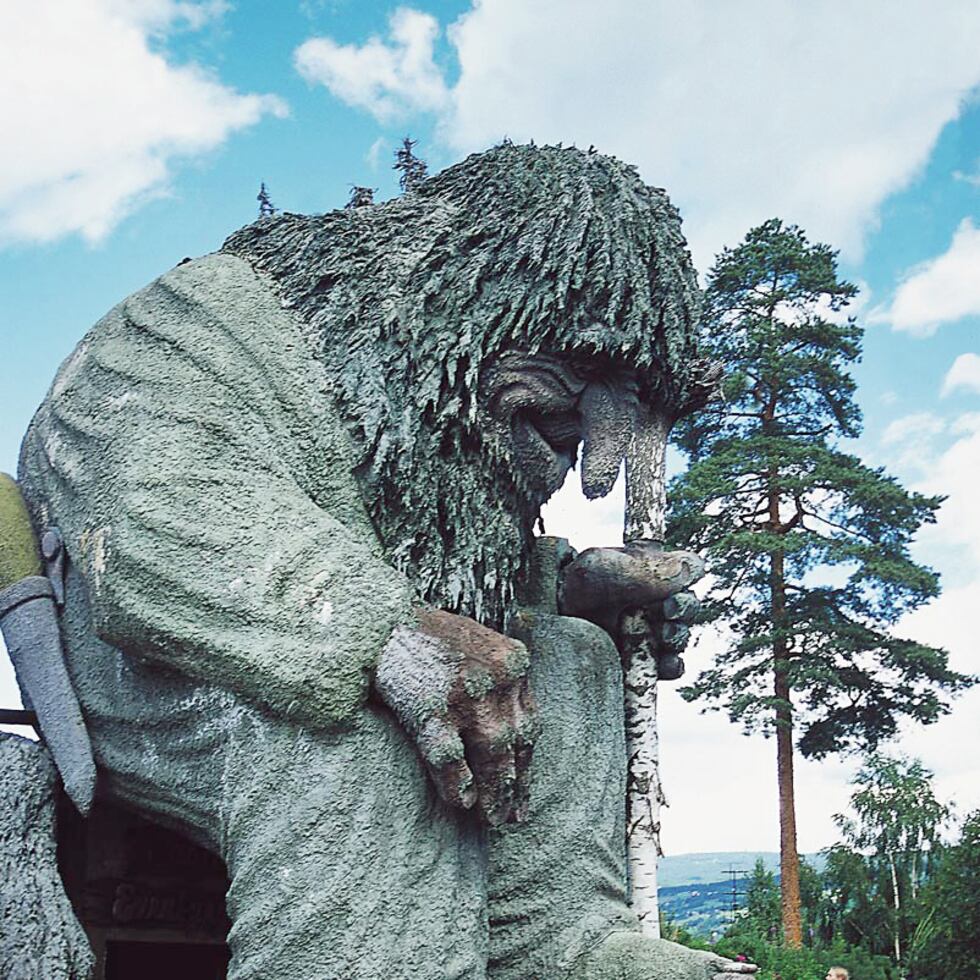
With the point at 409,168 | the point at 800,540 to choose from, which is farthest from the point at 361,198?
the point at 800,540

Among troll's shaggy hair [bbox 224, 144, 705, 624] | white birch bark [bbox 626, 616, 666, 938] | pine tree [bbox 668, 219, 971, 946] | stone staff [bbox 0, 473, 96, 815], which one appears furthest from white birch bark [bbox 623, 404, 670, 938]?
pine tree [bbox 668, 219, 971, 946]

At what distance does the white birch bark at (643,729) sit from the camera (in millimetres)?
2535

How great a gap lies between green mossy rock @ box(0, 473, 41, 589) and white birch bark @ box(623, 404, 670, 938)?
1.04 metres

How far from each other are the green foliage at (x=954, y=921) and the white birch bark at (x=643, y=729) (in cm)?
1008

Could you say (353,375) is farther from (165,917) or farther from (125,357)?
(165,917)

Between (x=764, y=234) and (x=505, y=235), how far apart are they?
12.5 metres

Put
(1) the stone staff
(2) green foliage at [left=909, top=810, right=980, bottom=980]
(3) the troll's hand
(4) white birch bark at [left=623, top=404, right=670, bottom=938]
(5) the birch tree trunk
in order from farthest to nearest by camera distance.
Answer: (5) the birch tree trunk → (2) green foliage at [left=909, top=810, right=980, bottom=980] → (4) white birch bark at [left=623, top=404, right=670, bottom=938] → (1) the stone staff → (3) the troll's hand

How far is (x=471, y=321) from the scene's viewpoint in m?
2.25

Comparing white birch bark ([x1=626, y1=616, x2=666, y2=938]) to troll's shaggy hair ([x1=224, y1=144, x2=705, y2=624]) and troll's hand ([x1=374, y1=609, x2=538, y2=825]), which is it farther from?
troll's hand ([x1=374, y1=609, x2=538, y2=825])

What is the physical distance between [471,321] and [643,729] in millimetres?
895

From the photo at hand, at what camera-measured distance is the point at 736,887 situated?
15523 mm

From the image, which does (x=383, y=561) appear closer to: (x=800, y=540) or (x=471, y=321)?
(x=471, y=321)

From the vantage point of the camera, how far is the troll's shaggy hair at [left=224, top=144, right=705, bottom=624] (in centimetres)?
221

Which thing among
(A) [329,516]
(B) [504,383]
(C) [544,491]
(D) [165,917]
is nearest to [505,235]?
(B) [504,383]
